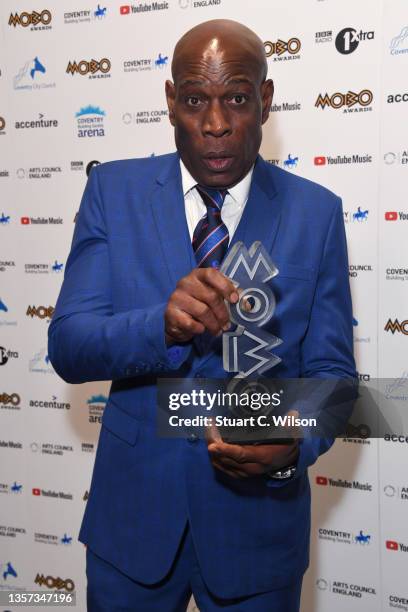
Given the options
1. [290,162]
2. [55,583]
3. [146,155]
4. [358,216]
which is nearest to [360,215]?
[358,216]

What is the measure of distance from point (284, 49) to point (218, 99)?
3.57 feet

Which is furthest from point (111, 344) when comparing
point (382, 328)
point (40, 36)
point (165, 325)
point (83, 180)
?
point (40, 36)

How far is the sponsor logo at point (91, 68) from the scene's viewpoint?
2.45 meters

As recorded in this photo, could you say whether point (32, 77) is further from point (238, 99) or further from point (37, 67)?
point (238, 99)

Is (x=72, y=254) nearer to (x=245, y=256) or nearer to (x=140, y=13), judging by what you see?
(x=245, y=256)

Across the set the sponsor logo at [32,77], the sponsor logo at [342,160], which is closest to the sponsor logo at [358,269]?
the sponsor logo at [342,160]

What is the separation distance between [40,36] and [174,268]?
5.46 feet

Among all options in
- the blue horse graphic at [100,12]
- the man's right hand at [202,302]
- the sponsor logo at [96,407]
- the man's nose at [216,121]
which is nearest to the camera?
the man's right hand at [202,302]

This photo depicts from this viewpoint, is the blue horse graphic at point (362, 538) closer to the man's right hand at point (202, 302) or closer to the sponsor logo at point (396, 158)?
the sponsor logo at point (396, 158)

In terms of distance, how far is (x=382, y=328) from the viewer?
2244 millimetres

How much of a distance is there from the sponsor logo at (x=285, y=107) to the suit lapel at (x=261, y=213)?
0.94 m

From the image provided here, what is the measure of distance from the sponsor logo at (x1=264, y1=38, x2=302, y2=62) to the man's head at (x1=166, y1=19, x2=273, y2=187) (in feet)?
3.23

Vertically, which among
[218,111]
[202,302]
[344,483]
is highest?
[218,111]

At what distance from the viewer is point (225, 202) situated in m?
1.33
